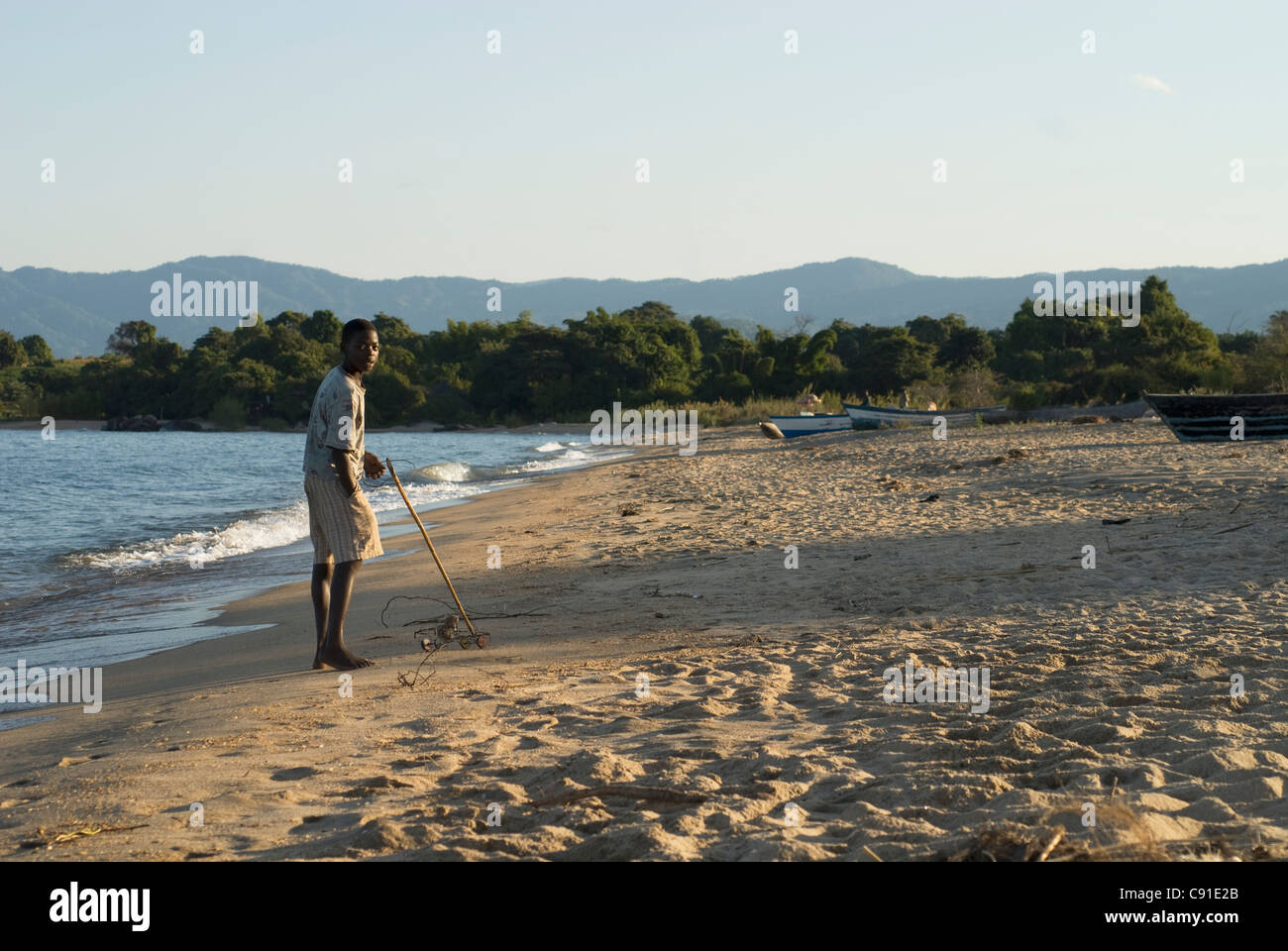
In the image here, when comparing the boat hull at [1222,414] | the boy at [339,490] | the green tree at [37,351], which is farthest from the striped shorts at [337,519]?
the green tree at [37,351]

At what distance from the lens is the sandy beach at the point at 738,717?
307 centimetres

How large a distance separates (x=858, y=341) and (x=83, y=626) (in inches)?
2770

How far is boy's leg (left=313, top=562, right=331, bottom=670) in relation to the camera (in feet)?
18.9

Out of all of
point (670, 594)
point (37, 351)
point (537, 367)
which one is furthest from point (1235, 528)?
point (37, 351)

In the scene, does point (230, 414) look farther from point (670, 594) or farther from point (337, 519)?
point (337, 519)

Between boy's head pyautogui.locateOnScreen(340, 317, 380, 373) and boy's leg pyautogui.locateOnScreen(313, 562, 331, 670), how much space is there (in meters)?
1.12

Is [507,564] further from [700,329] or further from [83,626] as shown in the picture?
[700,329]

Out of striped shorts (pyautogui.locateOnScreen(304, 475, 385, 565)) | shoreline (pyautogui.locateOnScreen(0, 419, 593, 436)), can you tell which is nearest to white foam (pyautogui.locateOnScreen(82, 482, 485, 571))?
striped shorts (pyautogui.locateOnScreen(304, 475, 385, 565))

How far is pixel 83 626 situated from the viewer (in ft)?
26.5

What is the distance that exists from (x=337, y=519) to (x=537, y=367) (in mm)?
68195

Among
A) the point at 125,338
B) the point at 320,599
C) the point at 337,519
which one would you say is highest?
the point at 125,338

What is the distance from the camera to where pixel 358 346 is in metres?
5.75
